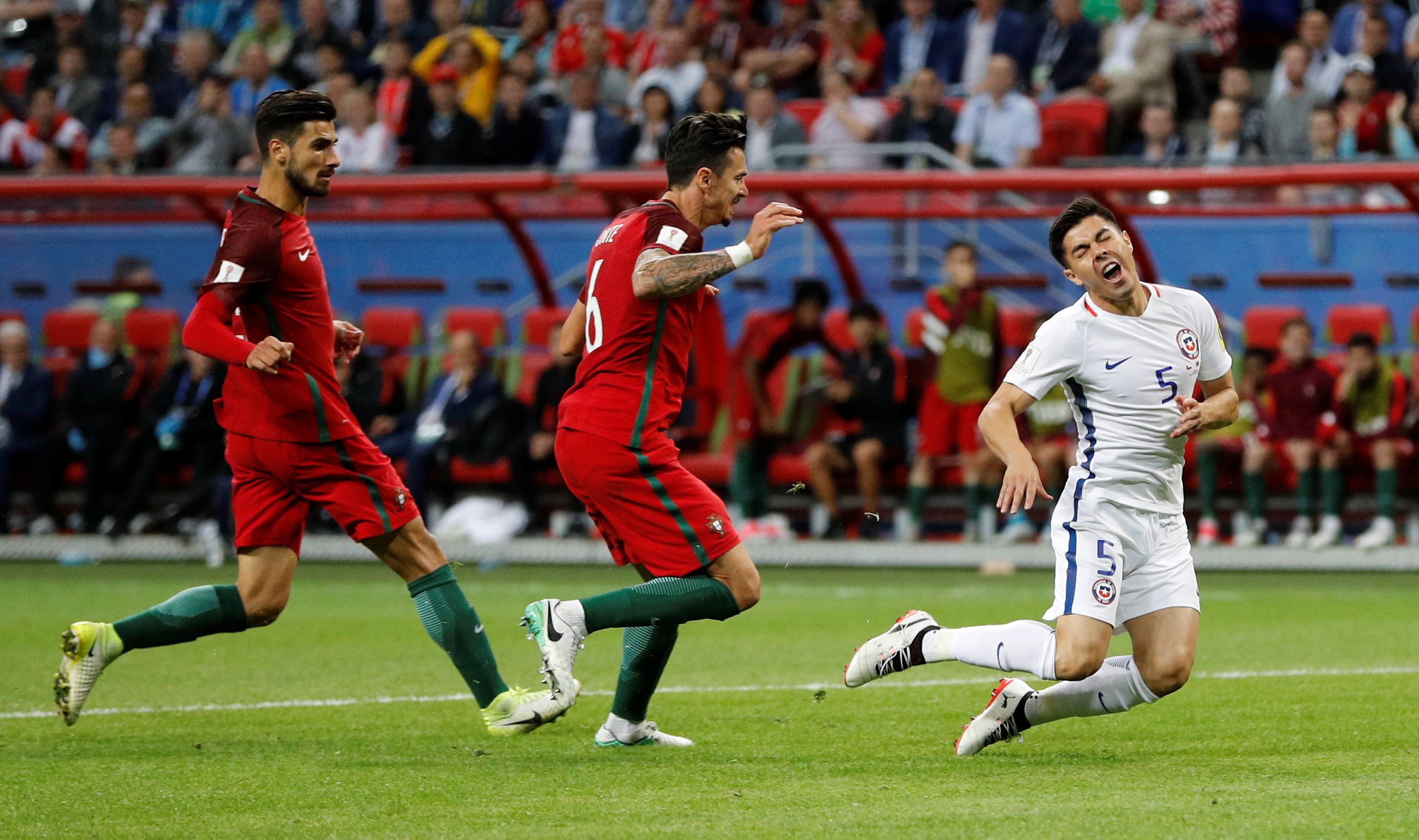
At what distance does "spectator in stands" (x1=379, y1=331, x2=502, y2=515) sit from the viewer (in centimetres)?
1444

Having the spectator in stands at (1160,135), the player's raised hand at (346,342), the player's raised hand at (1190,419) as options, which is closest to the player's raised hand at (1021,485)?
the player's raised hand at (1190,419)

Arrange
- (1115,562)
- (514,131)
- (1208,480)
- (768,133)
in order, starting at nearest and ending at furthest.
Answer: (1115,562) < (1208,480) < (768,133) < (514,131)

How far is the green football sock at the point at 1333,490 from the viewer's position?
13.1 m

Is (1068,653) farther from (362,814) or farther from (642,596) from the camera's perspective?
(362,814)

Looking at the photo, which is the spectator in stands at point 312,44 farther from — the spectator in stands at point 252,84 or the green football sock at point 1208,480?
the green football sock at point 1208,480

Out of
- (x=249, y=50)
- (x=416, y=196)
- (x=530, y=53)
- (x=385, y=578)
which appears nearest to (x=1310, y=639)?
(x=385, y=578)

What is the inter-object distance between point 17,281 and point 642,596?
474 inches

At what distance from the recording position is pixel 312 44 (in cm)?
1928

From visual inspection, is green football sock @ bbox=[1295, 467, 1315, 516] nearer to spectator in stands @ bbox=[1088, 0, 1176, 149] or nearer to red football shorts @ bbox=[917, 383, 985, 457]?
red football shorts @ bbox=[917, 383, 985, 457]

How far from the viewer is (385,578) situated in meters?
13.0

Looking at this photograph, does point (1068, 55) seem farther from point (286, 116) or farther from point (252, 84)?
point (286, 116)

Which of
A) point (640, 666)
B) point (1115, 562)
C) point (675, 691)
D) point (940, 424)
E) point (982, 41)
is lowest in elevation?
point (940, 424)

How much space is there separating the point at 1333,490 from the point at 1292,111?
3.53 metres

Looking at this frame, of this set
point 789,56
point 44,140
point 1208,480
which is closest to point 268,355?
point 1208,480
